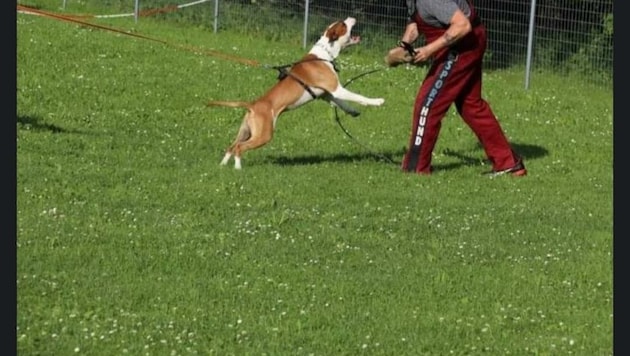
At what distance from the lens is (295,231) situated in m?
9.30

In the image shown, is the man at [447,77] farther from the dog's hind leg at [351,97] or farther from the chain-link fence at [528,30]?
the chain-link fence at [528,30]

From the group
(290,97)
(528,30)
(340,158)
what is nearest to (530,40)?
(528,30)

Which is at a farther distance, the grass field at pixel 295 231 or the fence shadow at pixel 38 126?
the fence shadow at pixel 38 126

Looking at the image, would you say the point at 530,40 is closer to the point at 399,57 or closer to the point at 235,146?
the point at 399,57

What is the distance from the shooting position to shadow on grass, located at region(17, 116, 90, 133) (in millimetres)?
13047

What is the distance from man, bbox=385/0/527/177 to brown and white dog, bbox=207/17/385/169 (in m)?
0.52

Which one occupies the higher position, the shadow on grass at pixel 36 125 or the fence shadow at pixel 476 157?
the shadow on grass at pixel 36 125

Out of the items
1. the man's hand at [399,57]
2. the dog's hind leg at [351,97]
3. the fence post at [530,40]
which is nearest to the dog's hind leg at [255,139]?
the dog's hind leg at [351,97]

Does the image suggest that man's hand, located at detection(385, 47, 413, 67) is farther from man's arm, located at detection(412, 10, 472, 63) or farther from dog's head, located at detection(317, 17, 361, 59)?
dog's head, located at detection(317, 17, 361, 59)

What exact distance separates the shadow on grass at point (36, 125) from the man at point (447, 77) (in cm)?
353

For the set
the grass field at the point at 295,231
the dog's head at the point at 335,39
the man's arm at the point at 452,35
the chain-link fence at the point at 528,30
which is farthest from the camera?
the chain-link fence at the point at 528,30

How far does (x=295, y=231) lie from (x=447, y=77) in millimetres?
3071

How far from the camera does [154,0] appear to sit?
971 inches

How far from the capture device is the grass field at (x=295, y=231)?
7.02 m
